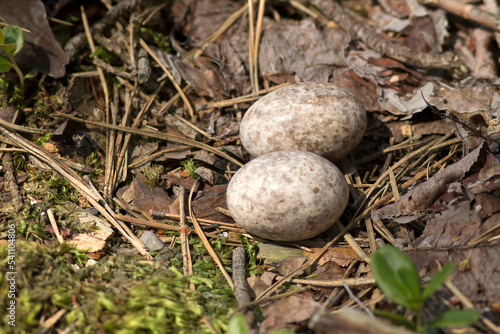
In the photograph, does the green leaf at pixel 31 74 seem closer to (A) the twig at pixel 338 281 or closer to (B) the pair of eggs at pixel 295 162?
(B) the pair of eggs at pixel 295 162

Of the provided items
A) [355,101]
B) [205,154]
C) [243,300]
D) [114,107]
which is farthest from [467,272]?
[114,107]

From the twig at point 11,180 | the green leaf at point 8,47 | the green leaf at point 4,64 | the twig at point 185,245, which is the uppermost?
the green leaf at point 8,47

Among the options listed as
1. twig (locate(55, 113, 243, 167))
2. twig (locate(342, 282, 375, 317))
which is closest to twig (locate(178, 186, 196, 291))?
twig (locate(55, 113, 243, 167))

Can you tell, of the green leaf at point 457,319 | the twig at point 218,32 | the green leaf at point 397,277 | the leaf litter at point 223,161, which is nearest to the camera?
the green leaf at point 457,319

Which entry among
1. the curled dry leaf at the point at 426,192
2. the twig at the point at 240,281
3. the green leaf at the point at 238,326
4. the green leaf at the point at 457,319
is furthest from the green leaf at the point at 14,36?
the green leaf at the point at 457,319

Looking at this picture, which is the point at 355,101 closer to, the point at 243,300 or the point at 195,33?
the point at 243,300

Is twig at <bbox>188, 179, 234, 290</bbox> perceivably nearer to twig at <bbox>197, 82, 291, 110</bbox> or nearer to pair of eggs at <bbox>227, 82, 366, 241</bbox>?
pair of eggs at <bbox>227, 82, 366, 241</bbox>

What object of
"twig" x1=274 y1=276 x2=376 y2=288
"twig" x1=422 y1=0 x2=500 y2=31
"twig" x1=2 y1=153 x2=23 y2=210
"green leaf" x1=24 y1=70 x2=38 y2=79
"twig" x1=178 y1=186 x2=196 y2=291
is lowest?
"twig" x1=274 y1=276 x2=376 y2=288

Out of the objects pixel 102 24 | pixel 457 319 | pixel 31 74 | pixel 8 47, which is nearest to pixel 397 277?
pixel 457 319
